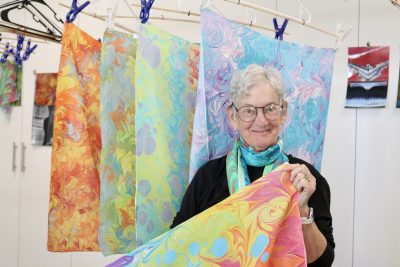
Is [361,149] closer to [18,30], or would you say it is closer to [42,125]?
[18,30]

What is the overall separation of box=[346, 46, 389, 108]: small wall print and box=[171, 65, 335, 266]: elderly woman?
0.94 meters

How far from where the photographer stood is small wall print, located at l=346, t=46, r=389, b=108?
207 cm

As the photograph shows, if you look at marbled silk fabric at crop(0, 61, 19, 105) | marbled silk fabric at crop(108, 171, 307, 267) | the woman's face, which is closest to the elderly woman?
the woman's face

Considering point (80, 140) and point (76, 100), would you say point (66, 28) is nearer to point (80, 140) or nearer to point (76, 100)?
point (76, 100)

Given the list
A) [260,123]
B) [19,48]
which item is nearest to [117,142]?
[260,123]

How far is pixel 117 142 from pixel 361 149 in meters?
1.22

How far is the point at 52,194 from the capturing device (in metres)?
1.62

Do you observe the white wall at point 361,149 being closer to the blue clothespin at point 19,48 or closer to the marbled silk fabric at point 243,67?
the marbled silk fabric at point 243,67

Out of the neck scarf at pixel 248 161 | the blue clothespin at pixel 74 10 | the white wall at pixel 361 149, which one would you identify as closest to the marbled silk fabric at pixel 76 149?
the blue clothespin at pixel 74 10

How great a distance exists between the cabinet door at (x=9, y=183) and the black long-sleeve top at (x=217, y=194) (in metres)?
2.18

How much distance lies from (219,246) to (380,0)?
160cm

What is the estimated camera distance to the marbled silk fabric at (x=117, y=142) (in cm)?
150

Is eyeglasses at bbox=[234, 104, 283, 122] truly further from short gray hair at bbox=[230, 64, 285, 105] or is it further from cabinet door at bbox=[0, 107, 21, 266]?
cabinet door at bbox=[0, 107, 21, 266]

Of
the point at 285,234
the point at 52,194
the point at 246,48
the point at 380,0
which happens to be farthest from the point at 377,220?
the point at 52,194
